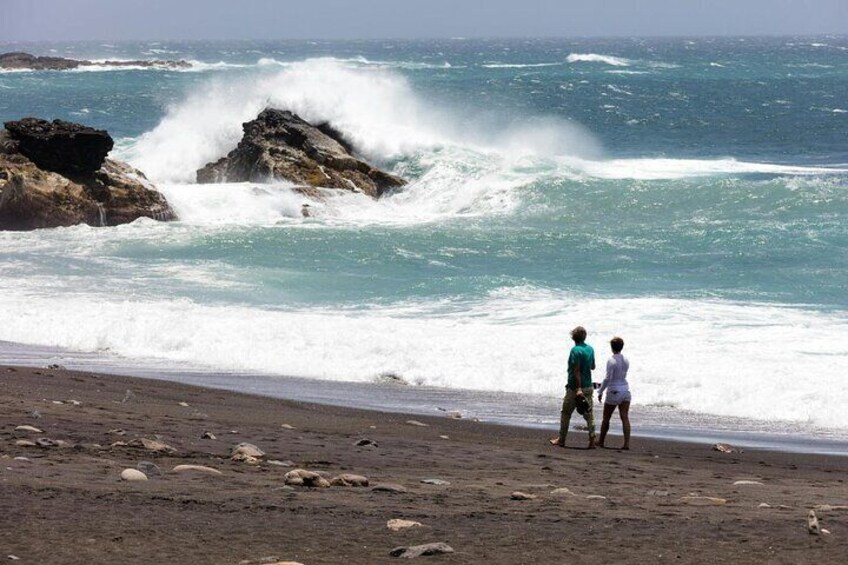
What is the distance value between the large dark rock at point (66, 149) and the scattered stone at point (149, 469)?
18.8 metres

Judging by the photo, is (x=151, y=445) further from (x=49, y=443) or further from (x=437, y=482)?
(x=437, y=482)

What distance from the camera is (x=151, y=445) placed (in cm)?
878

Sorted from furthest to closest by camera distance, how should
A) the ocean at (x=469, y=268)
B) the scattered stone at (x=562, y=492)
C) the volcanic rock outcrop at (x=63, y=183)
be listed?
the volcanic rock outcrop at (x=63, y=183), the ocean at (x=469, y=268), the scattered stone at (x=562, y=492)

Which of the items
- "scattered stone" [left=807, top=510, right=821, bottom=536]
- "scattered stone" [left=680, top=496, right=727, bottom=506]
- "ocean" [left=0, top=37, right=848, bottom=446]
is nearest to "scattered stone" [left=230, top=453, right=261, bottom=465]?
"scattered stone" [left=680, top=496, right=727, bottom=506]

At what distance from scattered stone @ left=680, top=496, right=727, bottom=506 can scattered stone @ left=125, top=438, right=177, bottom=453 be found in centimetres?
339

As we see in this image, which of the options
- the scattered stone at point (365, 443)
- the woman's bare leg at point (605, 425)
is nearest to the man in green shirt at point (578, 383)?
the woman's bare leg at point (605, 425)

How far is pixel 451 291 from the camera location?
19.6m

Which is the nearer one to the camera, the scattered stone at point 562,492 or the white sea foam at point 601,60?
the scattered stone at point 562,492

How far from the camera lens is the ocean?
14.7 meters

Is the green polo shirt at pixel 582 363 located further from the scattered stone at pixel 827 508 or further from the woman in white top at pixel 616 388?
the scattered stone at pixel 827 508

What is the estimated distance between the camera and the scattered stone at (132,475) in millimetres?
7604

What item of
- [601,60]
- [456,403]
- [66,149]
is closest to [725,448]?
[456,403]

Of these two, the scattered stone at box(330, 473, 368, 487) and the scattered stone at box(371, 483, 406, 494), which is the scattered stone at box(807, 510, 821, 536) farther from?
the scattered stone at box(330, 473, 368, 487)

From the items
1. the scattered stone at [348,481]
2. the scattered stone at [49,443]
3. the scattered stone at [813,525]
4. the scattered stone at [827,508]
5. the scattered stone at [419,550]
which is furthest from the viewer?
the scattered stone at [49,443]
